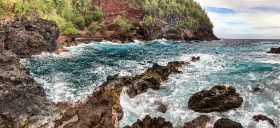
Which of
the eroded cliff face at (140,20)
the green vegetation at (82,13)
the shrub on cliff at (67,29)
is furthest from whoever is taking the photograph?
the eroded cliff face at (140,20)

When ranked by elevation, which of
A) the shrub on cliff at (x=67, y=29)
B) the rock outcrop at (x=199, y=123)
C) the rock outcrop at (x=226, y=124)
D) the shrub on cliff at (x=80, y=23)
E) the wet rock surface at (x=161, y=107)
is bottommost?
the wet rock surface at (x=161, y=107)

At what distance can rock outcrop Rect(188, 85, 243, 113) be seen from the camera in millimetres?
9945

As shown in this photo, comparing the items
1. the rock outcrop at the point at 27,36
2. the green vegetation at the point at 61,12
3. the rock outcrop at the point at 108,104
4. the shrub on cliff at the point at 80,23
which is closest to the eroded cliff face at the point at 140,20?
the green vegetation at the point at 61,12

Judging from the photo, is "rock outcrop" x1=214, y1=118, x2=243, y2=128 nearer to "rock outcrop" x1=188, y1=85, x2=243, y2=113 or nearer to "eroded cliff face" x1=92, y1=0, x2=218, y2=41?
"rock outcrop" x1=188, y1=85, x2=243, y2=113

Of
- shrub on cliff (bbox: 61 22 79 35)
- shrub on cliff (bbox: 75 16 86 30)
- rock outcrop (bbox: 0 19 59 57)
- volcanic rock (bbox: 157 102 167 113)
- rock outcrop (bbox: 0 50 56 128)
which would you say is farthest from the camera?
shrub on cliff (bbox: 75 16 86 30)

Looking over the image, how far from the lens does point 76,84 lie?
14.2 meters

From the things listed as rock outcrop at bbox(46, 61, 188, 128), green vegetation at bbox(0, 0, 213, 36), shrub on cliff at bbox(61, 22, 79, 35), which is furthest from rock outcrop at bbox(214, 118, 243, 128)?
shrub on cliff at bbox(61, 22, 79, 35)

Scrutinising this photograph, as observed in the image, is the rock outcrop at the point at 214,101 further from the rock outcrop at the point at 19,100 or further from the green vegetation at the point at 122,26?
the green vegetation at the point at 122,26

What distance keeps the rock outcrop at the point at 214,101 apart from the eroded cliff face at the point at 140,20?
74282mm

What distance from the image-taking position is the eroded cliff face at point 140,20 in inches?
3344

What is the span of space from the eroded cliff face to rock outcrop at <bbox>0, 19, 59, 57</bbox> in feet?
170

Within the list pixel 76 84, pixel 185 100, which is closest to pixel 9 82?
pixel 76 84

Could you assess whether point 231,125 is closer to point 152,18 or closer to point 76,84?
point 76,84

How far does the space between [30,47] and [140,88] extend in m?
24.0
